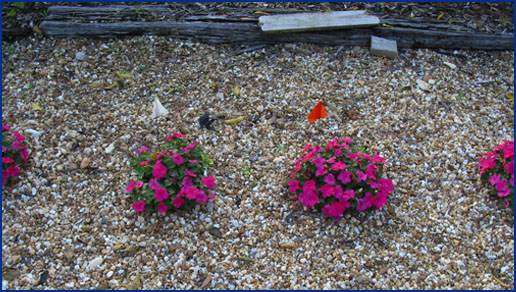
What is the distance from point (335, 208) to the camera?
291 centimetres

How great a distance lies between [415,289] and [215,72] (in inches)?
89.7

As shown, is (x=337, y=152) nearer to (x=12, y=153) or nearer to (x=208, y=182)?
→ (x=208, y=182)

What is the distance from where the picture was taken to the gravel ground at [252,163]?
281 centimetres

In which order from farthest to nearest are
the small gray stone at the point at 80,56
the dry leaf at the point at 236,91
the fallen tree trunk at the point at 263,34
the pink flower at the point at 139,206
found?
the fallen tree trunk at the point at 263,34, the small gray stone at the point at 80,56, the dry leaf at the point at 236,91, the pink flower at the point at 139,206

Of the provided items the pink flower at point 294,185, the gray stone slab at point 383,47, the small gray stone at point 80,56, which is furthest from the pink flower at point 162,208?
the gray stone slab at point 383,47

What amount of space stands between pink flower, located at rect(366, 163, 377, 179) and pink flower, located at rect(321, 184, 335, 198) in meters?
0.23

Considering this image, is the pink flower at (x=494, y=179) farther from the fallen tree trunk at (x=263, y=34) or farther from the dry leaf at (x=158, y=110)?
the dry leaf at (x=158, y=110)

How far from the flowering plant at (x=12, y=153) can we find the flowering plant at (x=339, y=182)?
69.3 inches

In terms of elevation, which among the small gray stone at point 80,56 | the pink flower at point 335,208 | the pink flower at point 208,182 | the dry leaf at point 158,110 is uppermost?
the small gray stone at point 80,56

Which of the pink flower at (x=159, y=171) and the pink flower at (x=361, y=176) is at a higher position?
the pink flower at (x=159, y=171)

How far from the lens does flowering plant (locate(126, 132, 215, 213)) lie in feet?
9.41

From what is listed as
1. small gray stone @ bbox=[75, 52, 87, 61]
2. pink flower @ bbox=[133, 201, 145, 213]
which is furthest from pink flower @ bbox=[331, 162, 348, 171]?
small gray stone @ bbox=[75, 52, 87, 61]

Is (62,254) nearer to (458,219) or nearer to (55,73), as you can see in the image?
(55,73)

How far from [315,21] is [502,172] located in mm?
1994
